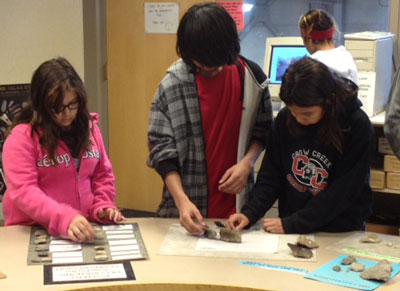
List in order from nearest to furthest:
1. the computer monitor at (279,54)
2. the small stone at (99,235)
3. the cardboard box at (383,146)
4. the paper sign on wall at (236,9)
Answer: the small stone at (99,235) → the cardboard box at (383,146) → the computer monitor at (279,54) → the paper sign on wall at (236,9)

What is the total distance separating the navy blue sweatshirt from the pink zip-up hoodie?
51 cm

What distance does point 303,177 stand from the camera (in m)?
2.12

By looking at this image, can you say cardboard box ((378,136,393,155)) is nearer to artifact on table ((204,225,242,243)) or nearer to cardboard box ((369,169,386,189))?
cardboard box ((369,169,386,189))

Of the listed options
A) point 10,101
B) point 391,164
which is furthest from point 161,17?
point 391,164

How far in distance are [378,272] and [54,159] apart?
1.04 meters

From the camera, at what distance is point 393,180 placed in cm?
363

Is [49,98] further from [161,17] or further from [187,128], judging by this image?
[161,17]

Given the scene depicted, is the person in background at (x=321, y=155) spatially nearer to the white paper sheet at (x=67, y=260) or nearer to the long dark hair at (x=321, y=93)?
the long dark hair at (x=321, y=93)

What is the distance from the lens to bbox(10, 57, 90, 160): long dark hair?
2.10m

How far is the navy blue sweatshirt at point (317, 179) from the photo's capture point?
2049 mm

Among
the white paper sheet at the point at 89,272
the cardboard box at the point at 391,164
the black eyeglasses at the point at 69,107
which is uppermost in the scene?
the black eyeglasses at the point at 69,107

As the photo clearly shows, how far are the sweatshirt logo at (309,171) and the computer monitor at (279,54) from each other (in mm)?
2007

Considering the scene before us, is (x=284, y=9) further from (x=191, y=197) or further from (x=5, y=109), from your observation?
(x=191, y=197)

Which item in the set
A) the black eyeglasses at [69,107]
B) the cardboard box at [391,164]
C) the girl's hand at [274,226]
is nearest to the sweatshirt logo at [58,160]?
the black eyeglasses at [69,107]
